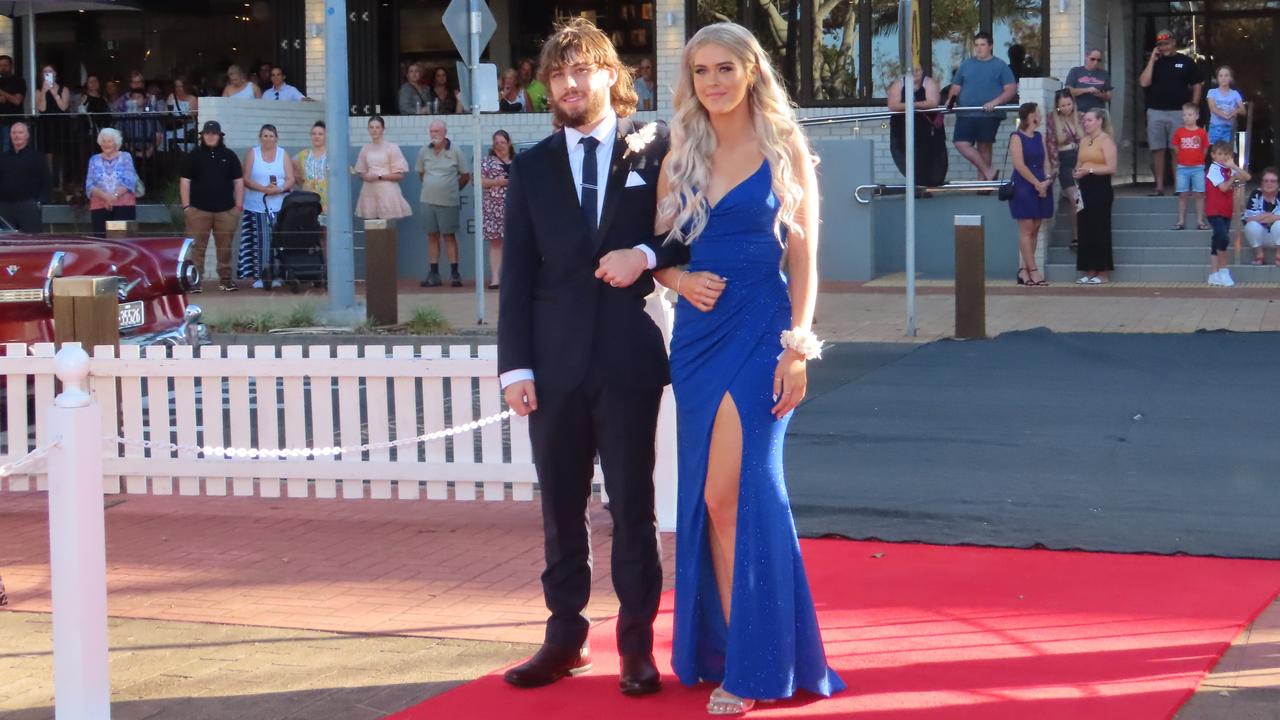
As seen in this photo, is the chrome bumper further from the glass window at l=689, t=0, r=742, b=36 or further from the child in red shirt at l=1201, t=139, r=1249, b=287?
the glass window at l=689, t=0, r=742, b=36

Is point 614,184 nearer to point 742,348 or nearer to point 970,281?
point 742,348

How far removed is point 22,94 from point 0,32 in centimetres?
334

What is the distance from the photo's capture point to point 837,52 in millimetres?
23375

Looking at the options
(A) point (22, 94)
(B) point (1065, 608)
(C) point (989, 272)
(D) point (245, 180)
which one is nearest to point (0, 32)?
(A) point (22, 94)

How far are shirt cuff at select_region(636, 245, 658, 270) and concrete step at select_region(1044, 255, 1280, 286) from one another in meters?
14.5

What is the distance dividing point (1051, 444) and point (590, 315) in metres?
4.72

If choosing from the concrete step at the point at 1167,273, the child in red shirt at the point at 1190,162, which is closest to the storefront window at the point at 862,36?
the child in red shirt at the point at 1190,162

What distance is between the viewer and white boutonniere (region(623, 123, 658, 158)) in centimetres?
479

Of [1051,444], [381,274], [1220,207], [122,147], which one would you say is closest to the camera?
[1051,444]

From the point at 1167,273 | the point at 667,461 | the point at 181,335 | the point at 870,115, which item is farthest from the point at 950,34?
the point at 667,461

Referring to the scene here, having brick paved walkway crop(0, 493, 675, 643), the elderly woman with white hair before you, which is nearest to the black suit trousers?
brick paved walkway crop(0, 493, 675, 643)

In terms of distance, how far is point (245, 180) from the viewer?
20.1m

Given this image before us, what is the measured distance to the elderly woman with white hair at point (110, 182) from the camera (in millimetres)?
20594

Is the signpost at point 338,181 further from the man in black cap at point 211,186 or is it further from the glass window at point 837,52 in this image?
the glass window at point 837,52
